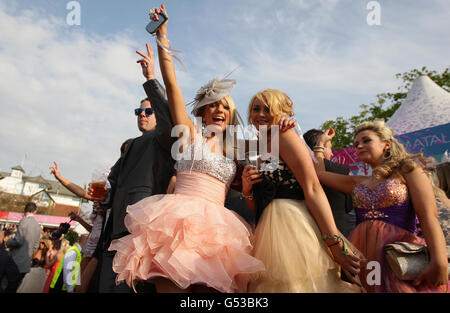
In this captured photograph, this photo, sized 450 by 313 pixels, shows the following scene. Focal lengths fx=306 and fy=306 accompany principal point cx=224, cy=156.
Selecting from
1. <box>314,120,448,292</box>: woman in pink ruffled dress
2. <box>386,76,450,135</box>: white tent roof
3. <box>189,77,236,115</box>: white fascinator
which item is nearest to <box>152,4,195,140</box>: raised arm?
<box>189,77,236,115</box>: white fascinator

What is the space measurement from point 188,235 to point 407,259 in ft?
4.44

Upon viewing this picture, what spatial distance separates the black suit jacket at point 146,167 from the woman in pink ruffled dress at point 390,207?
4.34 feet

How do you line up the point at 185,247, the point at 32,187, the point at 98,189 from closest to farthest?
the point at 185,247, the point at 98,189, the point at 32,187

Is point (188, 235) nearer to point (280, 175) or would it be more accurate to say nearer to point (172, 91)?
point (280, 175)

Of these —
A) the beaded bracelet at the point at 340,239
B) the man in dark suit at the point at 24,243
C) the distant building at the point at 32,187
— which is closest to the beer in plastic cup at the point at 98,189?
the beaded bracelet at the point at 340,239

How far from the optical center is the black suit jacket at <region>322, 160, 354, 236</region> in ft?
8.09

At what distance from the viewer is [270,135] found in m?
2.18

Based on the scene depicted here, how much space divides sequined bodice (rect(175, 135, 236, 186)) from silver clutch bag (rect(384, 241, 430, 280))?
3.79 feet

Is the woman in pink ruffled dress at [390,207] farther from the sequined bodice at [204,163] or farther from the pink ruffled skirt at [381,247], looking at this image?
the sequined bodice at [204,163]

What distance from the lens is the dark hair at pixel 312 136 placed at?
10.0 feet

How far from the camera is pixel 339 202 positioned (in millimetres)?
2598

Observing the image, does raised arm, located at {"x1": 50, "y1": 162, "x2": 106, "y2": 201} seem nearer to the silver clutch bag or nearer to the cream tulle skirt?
the cream tulle skirt

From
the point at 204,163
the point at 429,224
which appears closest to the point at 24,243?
the point at 204,163
